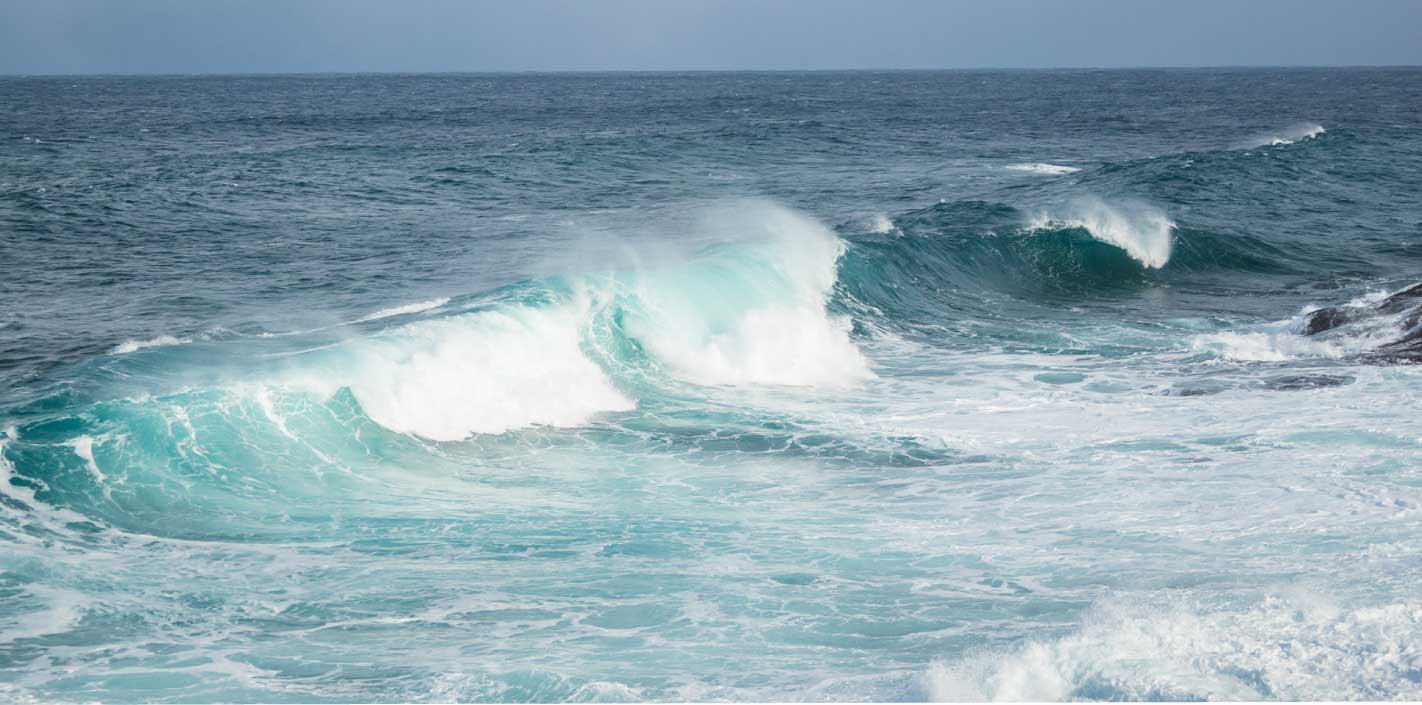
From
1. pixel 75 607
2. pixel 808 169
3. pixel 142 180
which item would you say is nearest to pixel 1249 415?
pixel 75 607

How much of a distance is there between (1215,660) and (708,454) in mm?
5655

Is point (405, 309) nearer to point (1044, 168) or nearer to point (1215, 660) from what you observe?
point (1215, 660)

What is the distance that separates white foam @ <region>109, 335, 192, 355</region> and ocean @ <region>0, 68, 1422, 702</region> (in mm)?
166

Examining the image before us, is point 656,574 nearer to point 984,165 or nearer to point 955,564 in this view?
point 955,564

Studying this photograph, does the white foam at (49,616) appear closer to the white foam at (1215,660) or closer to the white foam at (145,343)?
the white foam at (1215,660)

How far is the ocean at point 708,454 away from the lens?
7340 mm

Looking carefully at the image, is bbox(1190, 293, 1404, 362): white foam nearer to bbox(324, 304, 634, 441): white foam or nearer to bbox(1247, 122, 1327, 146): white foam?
bbox(324, 304, 634, 441): white foam

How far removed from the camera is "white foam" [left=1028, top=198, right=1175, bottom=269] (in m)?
23.3

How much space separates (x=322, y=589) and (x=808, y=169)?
31.0m

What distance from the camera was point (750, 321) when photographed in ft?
53.8

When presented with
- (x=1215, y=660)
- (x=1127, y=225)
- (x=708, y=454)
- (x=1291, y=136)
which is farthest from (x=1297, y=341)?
(x=1291, y=136)

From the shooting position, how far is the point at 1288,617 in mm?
7453

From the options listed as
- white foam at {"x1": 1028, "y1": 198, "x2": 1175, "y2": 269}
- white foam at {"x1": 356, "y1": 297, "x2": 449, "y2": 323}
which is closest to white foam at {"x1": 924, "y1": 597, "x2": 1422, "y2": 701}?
white foam at {"x1": 356, "y1": 297, "x2": 449, "y2": 323}

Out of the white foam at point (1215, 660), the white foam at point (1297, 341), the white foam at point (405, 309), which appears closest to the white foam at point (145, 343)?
the white foam at point (405, 309)
